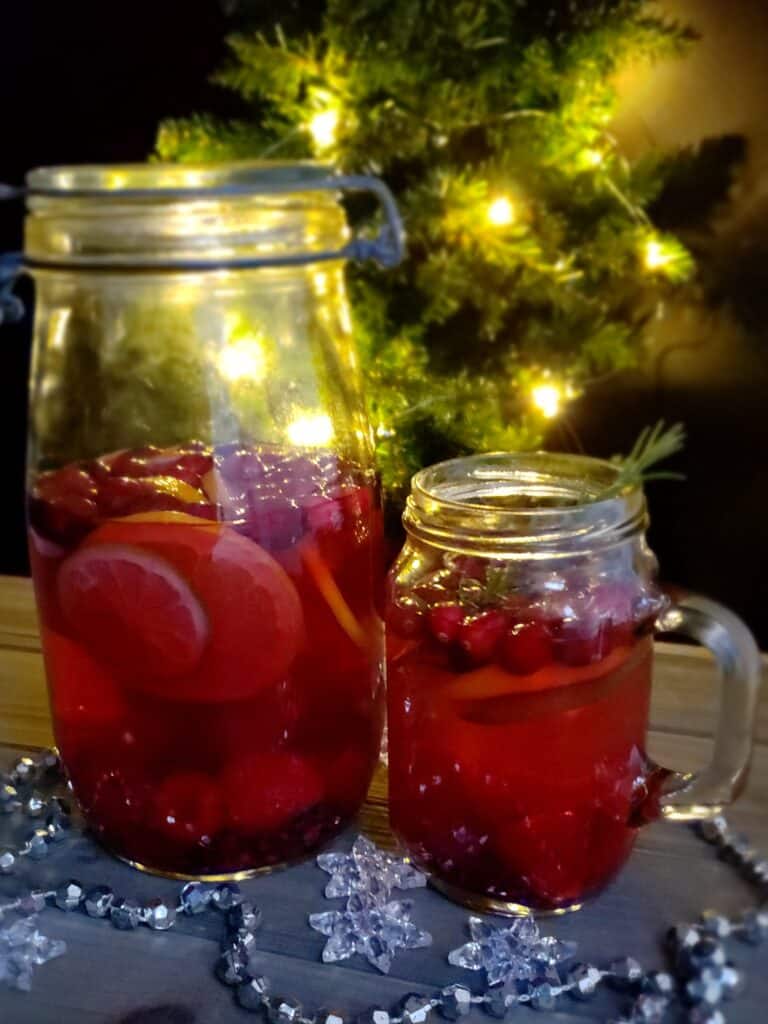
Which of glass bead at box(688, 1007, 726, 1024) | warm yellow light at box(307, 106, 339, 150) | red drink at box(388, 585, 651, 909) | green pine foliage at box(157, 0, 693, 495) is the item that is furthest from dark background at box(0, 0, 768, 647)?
glass bead at box(688, 1007, 726, 1024)

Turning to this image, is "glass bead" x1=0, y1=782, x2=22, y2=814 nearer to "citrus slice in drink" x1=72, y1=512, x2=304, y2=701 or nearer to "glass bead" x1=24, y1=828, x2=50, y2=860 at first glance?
"glass bead" x1=24, y1=828, x2=50, y2=860

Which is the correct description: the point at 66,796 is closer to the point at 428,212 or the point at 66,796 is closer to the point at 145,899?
the point at 145,899

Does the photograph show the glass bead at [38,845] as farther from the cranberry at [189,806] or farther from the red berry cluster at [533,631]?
the red berry cluster at [533,631]

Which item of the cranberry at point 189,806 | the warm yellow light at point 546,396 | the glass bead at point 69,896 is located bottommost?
the glass bead at point 69,896

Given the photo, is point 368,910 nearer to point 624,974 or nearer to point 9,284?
point 624,974

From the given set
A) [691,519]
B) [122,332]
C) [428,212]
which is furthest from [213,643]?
[691,519]

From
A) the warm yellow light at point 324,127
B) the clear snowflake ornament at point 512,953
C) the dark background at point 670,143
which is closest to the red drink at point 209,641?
the clear snowflake ornament at point 512,953

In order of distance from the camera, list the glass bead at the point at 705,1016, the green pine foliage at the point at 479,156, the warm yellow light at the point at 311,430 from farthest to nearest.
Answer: the green pine foliage at the point at 479,156, the warm yellow light at the point at 311,430, the glass bead at the point at 705,1016
